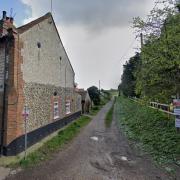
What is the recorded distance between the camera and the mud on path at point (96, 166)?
7.03 meters

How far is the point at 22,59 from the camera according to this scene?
10422 millimetres

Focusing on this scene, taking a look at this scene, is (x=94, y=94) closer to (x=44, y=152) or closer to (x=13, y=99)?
(x=44, y=152)

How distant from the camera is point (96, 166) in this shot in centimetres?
800

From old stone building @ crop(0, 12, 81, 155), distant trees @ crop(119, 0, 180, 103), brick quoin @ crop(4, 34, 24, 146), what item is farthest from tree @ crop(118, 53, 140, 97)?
brick quoin @ crop(4, 34, 24, 146)

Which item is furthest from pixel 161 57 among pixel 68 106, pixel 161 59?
pixel 68 106

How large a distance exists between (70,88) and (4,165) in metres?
13.2

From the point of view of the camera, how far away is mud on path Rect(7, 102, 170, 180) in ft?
23.1

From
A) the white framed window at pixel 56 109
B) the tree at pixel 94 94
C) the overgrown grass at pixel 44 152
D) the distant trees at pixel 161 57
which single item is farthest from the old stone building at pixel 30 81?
the tree at pixel 94 94

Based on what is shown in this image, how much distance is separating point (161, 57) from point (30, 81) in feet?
23.0

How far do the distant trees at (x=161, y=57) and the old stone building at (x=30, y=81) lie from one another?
234 inches

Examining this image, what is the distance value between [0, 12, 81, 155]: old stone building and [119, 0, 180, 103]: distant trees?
5.94 metres

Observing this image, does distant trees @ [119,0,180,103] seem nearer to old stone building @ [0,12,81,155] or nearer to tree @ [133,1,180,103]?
tree @ [133,1,180,103]

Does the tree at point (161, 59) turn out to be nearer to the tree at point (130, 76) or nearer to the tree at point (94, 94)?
the tree at point (130, 76)

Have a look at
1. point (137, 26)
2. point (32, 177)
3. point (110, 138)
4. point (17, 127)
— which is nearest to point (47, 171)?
point (32, 177)
